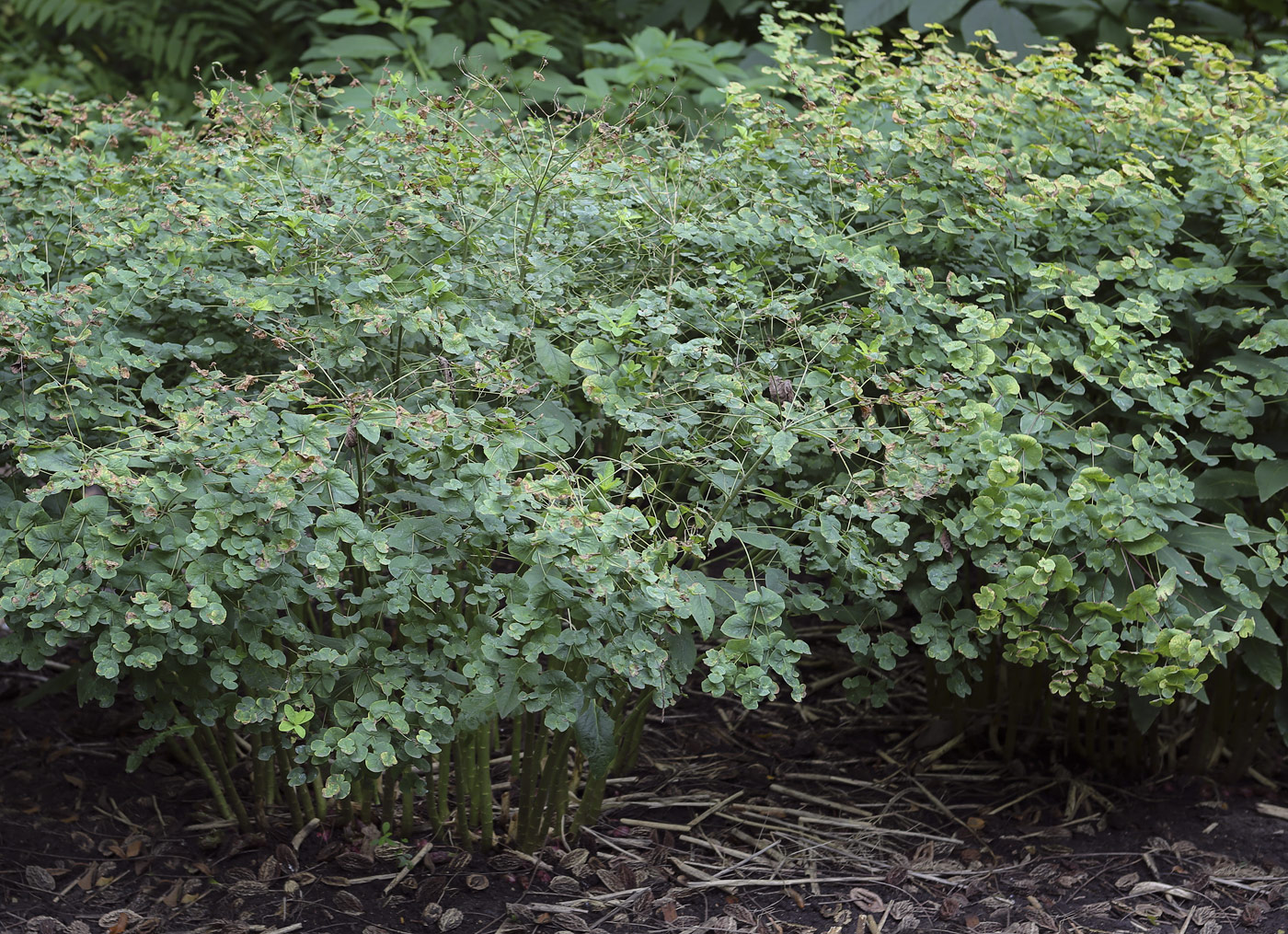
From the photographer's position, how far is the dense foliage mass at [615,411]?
5.93ft

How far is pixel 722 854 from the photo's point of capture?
245 cm

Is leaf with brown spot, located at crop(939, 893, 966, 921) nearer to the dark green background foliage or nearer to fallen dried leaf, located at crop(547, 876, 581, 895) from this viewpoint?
fallen dried leaf, located at crop(547, 876, 581, 895)

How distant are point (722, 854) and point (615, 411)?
3.50ft

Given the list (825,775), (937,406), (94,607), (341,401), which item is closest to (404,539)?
(341,401)

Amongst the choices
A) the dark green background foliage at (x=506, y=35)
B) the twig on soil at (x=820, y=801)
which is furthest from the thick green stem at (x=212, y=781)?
the dark green background foliage at (x=506, y=35)

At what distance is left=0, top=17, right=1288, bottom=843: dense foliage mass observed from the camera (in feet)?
5.93

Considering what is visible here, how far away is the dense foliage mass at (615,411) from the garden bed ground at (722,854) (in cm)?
16

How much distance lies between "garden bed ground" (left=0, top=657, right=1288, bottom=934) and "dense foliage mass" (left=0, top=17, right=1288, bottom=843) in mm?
162

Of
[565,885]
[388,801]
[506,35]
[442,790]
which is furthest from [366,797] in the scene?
[506,35]

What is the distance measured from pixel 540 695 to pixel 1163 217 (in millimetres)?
1715

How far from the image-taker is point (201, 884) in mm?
2271

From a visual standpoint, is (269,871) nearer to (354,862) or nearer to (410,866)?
(354,862)

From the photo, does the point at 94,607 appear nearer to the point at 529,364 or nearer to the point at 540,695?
the point at 540,695

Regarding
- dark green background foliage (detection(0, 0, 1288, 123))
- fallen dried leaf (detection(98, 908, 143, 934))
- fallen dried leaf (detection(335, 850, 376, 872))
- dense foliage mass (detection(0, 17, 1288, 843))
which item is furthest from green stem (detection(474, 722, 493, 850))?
dark green background foliage (detection(0, 0, 1288, 123))
